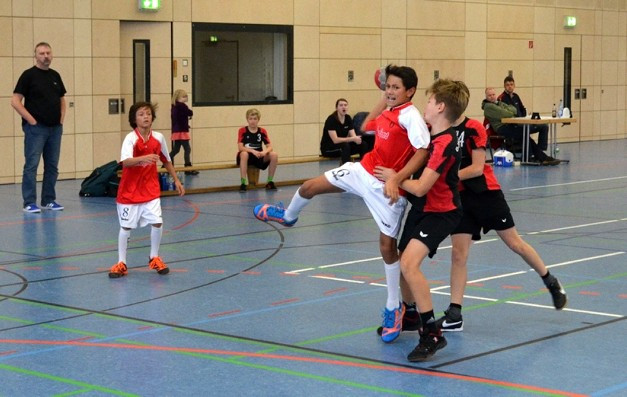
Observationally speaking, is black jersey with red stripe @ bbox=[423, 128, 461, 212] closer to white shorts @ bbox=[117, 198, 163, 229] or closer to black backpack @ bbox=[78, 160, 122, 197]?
white shorts @ bbox=[117, 198, 163, 229]

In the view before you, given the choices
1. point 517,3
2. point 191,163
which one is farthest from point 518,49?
point 191,163

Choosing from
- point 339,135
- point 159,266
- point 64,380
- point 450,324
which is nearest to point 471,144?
point 450,324

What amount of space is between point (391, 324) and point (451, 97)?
5.19 ft

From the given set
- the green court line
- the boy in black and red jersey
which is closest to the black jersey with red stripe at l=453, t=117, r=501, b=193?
the boy in black and red jersey

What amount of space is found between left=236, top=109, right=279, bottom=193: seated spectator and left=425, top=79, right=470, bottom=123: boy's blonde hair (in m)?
10.9


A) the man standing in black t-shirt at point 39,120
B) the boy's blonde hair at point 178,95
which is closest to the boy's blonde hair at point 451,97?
the man standing in black t-shirt at point 39,120

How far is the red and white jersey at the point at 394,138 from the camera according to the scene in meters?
7.25

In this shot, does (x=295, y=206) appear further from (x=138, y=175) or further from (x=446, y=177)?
(x=138, y=175)

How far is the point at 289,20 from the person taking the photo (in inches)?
945

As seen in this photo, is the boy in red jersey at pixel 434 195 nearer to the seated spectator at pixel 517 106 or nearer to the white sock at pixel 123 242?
the white sock at pixel 123 242

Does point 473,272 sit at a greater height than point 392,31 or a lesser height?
lesser

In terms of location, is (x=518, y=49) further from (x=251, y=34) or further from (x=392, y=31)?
(x=251, y=34)

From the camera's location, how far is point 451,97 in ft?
23.7

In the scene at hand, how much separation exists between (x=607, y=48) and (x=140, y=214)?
25240mm
